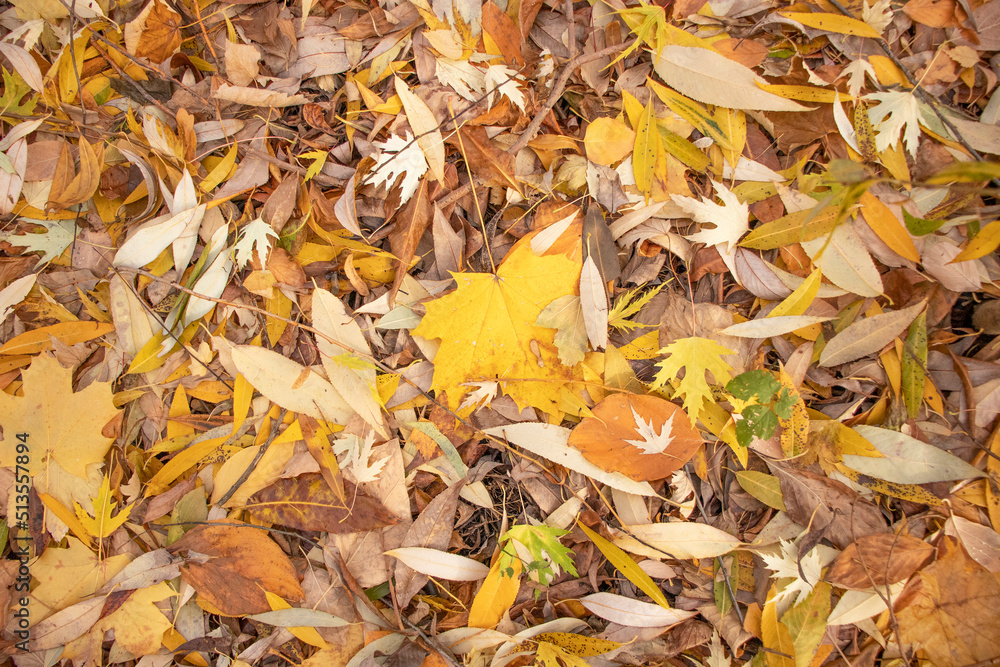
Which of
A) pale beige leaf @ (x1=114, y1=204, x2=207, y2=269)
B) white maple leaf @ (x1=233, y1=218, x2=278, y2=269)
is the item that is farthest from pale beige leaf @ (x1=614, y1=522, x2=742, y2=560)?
pale beige leaf @ (x1=114, y1=204, x2=207, y2=269)

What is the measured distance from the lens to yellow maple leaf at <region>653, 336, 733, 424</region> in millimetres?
1244

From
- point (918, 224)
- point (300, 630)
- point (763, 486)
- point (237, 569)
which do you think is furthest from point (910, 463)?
point (237, 569)

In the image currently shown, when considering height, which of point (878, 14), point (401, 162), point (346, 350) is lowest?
point (346, 350)

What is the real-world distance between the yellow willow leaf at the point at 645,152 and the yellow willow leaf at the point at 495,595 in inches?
40.3

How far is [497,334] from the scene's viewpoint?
1287mm

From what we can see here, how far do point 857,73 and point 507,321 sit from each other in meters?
1.06

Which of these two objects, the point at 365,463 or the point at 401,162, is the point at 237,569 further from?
the point at 401,162

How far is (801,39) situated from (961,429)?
106 centimetres

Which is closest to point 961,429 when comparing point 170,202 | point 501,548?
point 501,548

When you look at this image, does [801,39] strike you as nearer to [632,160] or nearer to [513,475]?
[632,160]

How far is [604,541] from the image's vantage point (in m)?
1.33

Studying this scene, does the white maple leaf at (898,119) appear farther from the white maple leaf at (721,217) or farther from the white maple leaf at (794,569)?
the white maple leaf at (794,569)

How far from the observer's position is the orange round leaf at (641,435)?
4.22ft

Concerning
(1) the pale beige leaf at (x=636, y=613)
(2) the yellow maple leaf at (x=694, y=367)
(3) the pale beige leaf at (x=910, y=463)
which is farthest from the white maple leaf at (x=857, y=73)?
(1) the pale beige leaf at (x=636, y=613)
